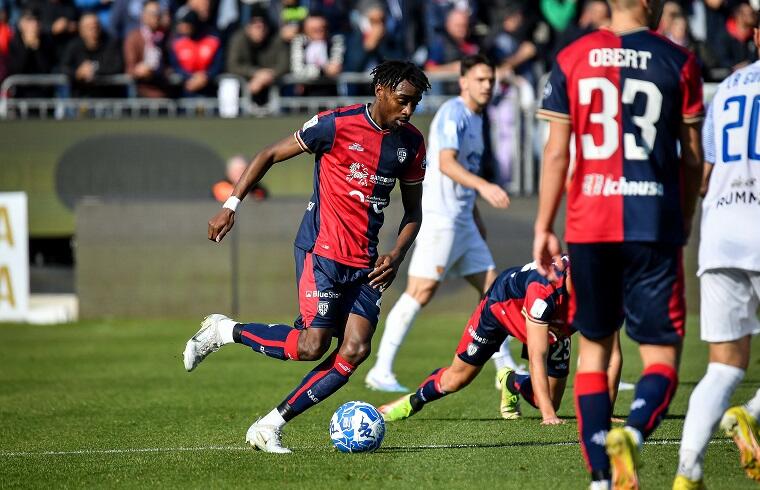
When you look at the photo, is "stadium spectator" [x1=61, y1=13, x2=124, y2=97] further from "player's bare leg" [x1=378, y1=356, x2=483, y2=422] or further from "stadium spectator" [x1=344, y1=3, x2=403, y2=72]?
"player's bare leg" [x1=378, y1=356, x2=483, y2=422]

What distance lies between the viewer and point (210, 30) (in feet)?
59.4

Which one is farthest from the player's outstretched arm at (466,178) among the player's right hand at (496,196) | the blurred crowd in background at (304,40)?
the blurred crowd in background at (304,40)

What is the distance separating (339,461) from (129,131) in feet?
37.0

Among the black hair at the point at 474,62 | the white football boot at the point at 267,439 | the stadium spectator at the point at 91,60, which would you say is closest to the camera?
the white football boot at the point at 267,439

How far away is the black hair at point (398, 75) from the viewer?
293 inches

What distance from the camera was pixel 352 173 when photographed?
7.62 metres

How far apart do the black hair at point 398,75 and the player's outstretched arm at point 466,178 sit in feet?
2.70

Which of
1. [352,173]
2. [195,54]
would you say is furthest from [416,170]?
[195,54]

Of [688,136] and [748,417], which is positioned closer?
[688,136]

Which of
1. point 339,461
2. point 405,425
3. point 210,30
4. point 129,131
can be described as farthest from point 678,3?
point 339,461

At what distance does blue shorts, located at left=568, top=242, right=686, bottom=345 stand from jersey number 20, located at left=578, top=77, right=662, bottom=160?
41 cm

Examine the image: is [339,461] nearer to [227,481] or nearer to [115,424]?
[227,481]

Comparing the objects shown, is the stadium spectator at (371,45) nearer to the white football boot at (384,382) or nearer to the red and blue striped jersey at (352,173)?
the white football boot at (384,382)

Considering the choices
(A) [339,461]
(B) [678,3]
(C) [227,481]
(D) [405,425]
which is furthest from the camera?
(B) [678,3]
